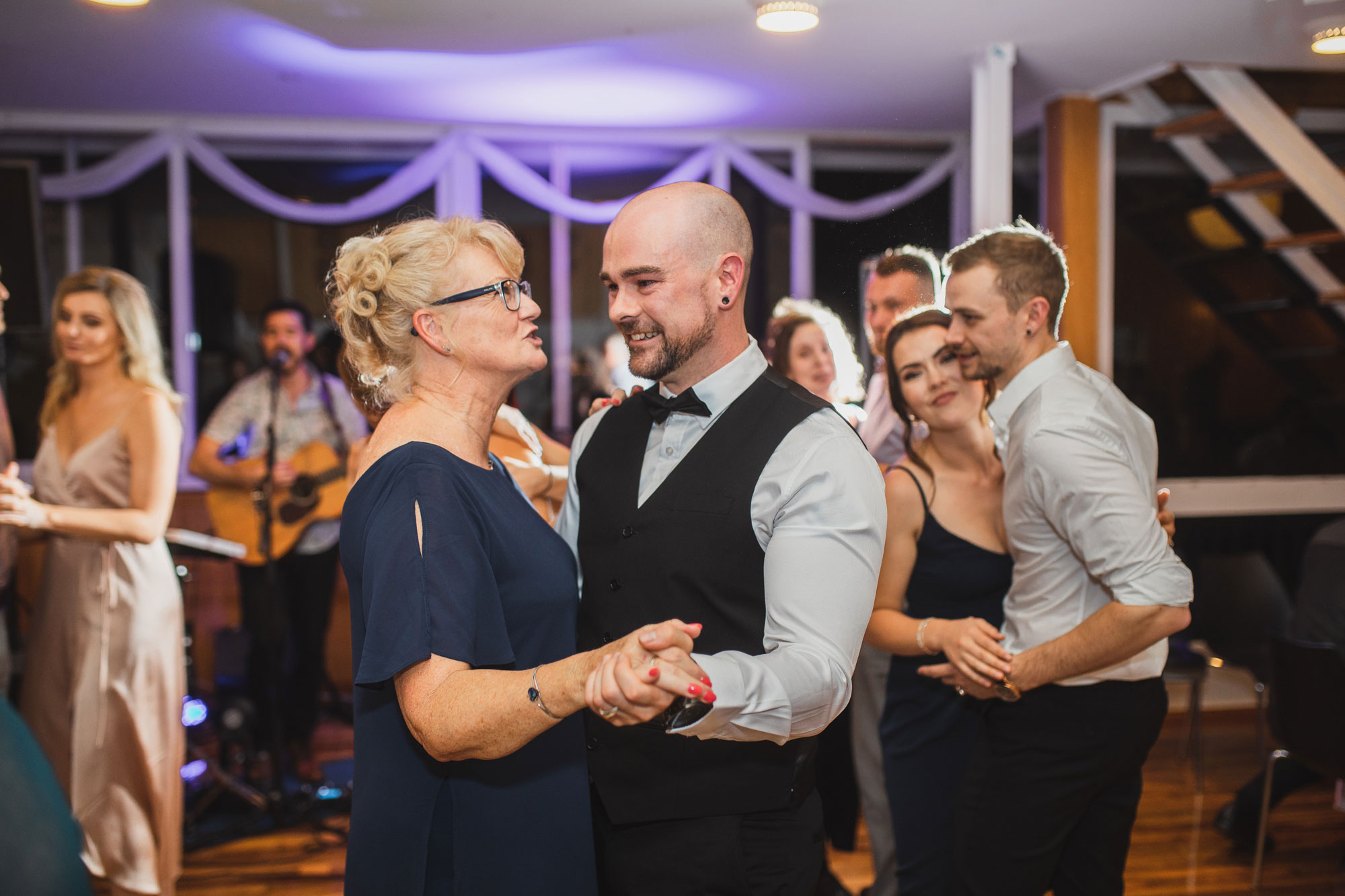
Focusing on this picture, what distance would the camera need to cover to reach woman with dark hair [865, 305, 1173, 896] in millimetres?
2057

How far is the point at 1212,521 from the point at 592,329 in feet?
10.8

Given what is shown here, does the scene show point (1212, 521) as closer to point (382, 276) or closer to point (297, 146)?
point (382, 276)

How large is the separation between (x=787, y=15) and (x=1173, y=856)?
3093 millimetres

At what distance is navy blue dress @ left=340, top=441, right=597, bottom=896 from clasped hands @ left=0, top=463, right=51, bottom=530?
145 cm

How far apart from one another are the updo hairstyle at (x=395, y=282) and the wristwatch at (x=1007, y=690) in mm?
1190

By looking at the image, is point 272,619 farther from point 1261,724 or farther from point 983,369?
point 1261,724

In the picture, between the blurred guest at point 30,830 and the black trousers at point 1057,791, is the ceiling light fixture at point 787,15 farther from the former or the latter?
the blurred guest at point 30,830

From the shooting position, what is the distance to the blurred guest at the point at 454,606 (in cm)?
121

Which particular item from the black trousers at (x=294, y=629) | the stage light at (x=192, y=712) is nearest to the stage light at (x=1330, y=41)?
the black trousers at (x=294, y=629)

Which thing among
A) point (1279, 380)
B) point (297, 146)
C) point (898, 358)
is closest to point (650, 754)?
point (898, 358)

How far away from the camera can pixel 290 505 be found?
4109mm

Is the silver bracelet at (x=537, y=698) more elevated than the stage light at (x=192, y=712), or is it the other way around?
the silver bracelet at (x=537, y=698)

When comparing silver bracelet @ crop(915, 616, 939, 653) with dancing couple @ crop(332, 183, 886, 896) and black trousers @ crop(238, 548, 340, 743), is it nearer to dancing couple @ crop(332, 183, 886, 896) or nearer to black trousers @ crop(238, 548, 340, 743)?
dancing couple @ crop(332, 183, 886, 896)

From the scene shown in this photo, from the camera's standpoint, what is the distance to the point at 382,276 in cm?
145
